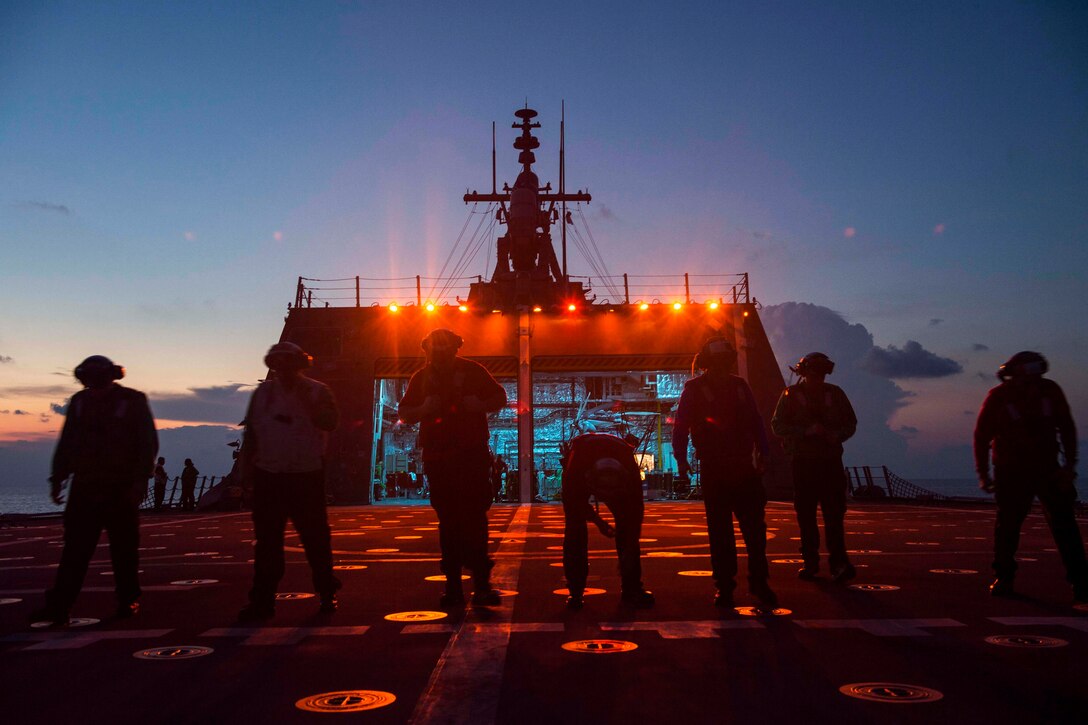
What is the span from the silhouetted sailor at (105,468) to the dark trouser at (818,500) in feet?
15.0

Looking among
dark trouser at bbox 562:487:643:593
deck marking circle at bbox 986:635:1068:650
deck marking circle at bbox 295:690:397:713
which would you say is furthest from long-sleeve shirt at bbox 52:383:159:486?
deck marking circle at bbox 986:635:1068:650

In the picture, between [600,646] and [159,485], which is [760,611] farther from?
[159,485]

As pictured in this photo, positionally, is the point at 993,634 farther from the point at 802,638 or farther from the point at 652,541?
the point at 652,541

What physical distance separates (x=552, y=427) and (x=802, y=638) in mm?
30849

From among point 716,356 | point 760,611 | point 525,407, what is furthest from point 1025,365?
point 525,407

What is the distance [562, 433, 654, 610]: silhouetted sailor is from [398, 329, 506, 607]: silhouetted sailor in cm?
52

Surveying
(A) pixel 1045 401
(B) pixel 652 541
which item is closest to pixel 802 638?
(A) pixel 1045 401

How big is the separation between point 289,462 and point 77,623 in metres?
1.41

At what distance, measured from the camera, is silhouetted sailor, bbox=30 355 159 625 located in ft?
15.8

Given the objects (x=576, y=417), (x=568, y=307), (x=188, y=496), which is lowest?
(x=188, y=496)

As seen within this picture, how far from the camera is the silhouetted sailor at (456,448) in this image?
197 inches

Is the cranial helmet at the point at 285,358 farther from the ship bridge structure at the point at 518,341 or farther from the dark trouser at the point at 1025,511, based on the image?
the ship bridge structure at the point at 518,341

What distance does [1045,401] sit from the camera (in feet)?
17.4

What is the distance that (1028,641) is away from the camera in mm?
3658
